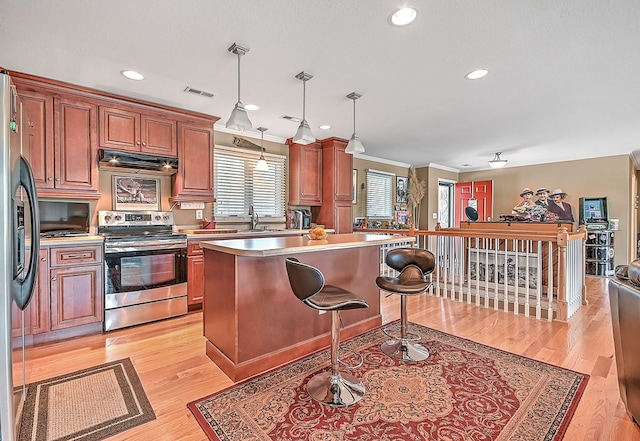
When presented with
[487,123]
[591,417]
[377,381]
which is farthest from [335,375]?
[487,123]

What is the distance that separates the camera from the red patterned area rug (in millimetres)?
1678

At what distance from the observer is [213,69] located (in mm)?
2811

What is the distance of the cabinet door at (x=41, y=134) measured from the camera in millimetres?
2951

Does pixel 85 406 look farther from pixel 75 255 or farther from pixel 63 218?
pixel 63 218

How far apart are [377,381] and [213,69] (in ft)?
9.50

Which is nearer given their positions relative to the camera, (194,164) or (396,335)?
(396,335)

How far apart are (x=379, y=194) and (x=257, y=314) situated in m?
5.26

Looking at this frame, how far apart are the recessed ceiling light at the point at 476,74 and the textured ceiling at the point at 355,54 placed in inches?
2.4

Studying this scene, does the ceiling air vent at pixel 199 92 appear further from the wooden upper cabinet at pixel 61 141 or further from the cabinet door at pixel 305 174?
the cabinet door at pixel 305 174

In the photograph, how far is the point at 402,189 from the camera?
25.0ft

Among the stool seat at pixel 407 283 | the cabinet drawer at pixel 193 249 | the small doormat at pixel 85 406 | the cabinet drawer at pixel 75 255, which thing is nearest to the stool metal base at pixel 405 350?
the stool seat at pixel 407 283

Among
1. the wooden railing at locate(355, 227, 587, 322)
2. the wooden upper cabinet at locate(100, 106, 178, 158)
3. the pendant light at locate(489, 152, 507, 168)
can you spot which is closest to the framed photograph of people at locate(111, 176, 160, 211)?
the wooden upper cabinet at locate(100, 106, 178, 158)

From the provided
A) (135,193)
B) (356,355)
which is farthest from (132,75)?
(356,355)

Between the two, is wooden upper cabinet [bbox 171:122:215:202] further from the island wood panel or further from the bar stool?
the bar stool
